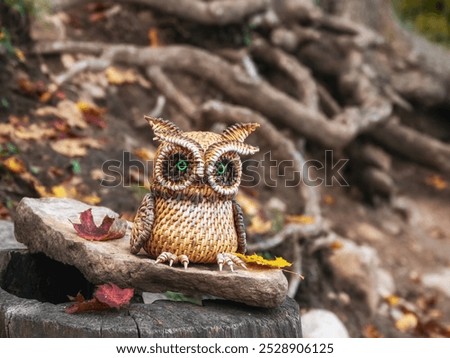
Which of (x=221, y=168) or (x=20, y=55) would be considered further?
(x=20, y=55)

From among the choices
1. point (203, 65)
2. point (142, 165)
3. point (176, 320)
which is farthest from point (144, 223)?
point (203, 65)

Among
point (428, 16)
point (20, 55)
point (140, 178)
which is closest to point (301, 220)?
point (140, 178)

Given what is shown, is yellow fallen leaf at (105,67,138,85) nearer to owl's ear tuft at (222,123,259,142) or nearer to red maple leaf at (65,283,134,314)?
owl's ear tuft at (222,123,259,142)

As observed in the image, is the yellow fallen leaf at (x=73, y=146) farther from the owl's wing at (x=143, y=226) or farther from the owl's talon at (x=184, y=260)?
the owl's talon at (x=184, y=260)

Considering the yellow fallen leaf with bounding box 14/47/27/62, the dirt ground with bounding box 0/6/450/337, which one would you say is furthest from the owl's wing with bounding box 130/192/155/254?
the yellow fallen leaf with bounding box 14/47/27/62

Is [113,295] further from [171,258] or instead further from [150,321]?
[171,258]

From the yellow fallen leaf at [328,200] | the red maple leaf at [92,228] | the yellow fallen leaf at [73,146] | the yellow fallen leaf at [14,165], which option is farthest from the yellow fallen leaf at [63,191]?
the yellow fallen leaf at [328,200]
